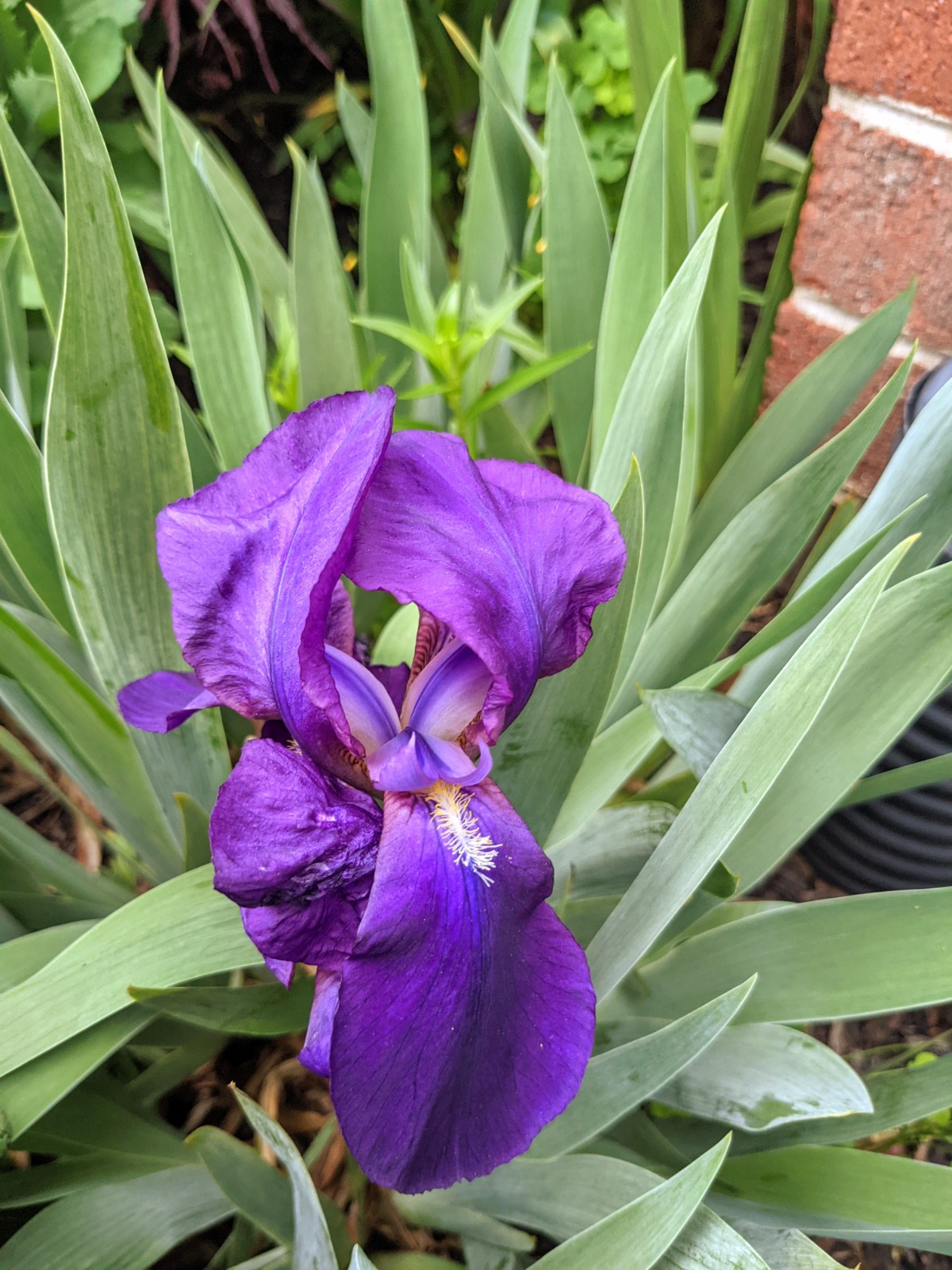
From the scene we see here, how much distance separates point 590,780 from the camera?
2.39 ft

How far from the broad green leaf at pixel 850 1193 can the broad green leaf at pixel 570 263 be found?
669 millimetres

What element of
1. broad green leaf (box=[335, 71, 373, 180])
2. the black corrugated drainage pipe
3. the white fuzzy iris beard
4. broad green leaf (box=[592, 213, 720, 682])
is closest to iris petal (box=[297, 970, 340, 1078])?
the white fuzzy iris beard

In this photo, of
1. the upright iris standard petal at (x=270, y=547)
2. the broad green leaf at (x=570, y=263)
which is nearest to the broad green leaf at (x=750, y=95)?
the broad green leaf at (x=570, y=263)

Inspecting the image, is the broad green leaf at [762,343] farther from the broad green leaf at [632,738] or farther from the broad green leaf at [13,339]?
the broad green leaf at [13,339]

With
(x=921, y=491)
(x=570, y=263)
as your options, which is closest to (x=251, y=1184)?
(x=921, y=491)

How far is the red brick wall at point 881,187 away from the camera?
1.07 m

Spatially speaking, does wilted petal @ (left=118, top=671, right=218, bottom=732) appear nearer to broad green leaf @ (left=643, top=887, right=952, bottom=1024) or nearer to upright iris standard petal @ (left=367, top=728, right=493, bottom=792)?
upright iris standard petal @ (left=367, top=728, right=493, bottom=792)

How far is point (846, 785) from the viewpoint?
68 centimetres

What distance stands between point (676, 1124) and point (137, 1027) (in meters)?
0.45

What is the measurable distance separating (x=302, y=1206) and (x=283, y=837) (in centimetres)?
27

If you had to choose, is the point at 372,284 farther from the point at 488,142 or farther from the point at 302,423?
the point at 302,423

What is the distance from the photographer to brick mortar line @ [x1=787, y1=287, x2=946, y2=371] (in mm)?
1278

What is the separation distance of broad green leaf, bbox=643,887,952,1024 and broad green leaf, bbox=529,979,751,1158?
64mm

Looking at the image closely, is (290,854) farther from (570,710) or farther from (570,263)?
(570,263)
